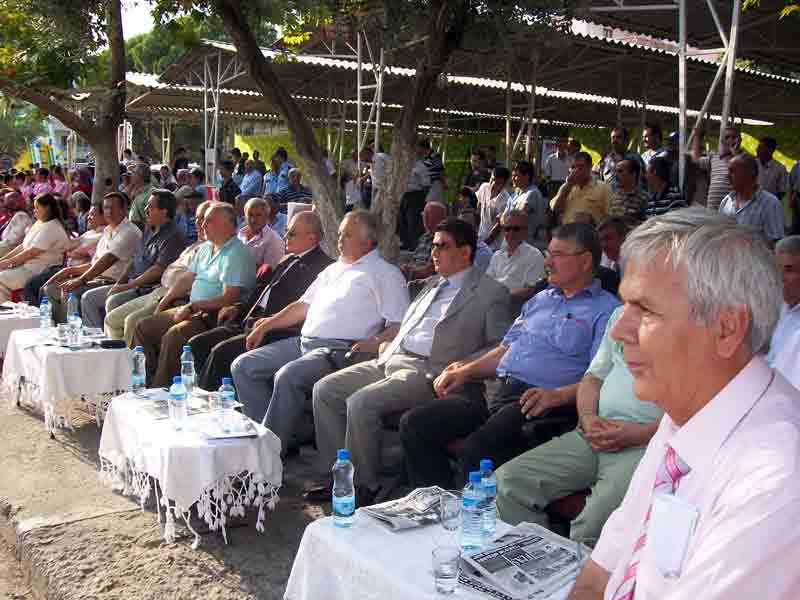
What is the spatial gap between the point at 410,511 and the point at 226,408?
193cm

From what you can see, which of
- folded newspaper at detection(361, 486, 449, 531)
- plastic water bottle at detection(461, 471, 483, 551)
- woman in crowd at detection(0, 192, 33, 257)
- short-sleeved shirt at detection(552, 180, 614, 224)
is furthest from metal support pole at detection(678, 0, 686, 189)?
woman in crowd at detection(0, 192, 33, 257)

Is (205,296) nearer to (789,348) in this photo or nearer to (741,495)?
(789,348)

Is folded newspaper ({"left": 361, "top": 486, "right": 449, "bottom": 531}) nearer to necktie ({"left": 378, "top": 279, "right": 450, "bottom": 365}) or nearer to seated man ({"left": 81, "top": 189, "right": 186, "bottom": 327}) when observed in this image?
necktie ({"left": 378, "top": 279, "right": 450, "bottom": 365})

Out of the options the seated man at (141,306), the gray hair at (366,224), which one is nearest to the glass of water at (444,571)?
the gray hair at (366,224)

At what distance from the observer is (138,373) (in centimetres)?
529

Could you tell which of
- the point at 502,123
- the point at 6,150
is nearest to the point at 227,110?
the point at 502,123

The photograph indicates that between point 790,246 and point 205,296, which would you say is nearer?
point 790,246

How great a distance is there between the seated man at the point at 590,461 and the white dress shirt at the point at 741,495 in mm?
1538

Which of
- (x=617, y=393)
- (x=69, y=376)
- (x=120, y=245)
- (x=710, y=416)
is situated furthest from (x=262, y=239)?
(x=710, y=416)

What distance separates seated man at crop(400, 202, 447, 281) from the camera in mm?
7238

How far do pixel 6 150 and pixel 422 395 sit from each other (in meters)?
60.2

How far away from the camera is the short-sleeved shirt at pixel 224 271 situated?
20.6 ft

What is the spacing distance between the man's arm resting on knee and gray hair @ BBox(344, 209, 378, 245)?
11.6ft

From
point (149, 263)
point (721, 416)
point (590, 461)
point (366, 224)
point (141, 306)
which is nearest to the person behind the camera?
point (721, 416)
